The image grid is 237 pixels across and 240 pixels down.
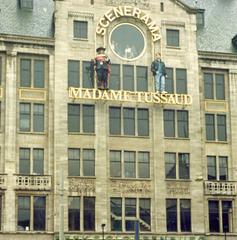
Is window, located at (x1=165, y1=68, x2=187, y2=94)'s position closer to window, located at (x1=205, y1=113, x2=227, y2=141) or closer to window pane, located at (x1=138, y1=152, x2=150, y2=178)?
window, located at (x1=205, y1=113, x2=227, y2=141)

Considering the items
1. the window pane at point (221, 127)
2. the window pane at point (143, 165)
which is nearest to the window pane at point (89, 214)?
the window pane at point (143, 165)

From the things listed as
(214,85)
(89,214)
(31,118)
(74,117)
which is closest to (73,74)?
(74,117)

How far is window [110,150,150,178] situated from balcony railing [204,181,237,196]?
207 inches

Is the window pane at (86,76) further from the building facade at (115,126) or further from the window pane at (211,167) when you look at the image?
the window pane at (211,167)

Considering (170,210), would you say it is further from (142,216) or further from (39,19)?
(39,19)

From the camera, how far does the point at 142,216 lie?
65.8m

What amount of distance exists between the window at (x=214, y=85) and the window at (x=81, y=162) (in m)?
11.9

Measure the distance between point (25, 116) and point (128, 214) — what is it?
11420 millimetres

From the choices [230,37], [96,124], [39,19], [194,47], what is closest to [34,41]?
[39,19]

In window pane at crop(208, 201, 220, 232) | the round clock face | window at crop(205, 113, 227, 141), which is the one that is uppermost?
the round clock face

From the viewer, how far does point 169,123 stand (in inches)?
2687

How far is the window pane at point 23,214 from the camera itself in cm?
6300

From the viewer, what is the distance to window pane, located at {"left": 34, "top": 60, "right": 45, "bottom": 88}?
217ft

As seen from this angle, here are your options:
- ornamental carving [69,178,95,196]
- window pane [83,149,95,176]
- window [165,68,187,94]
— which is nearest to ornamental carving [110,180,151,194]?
ornamental carving [69,178,95,196]
